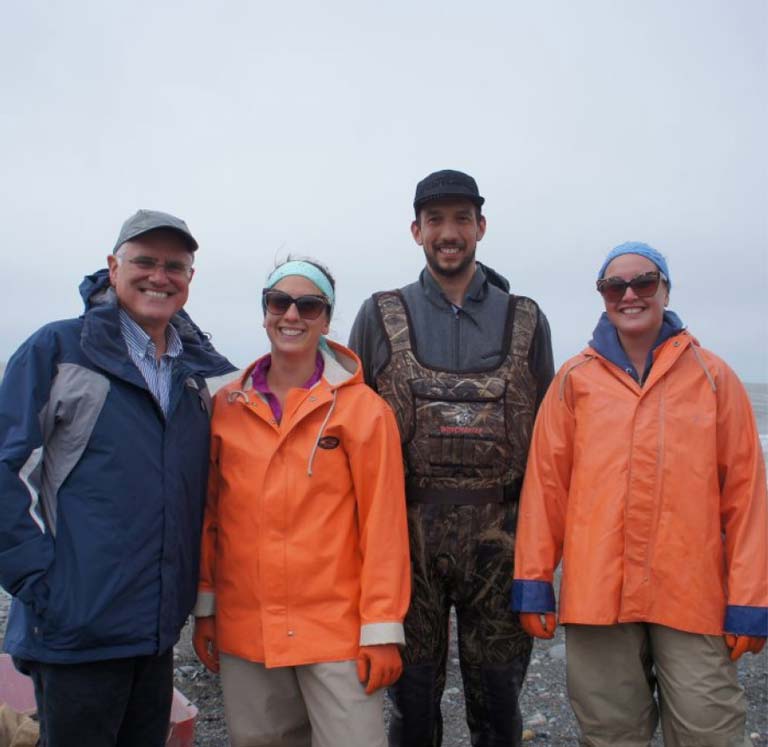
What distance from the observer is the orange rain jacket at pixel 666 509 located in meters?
3.39

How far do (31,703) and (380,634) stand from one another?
257cm

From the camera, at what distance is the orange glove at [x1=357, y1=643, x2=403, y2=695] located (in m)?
3.12

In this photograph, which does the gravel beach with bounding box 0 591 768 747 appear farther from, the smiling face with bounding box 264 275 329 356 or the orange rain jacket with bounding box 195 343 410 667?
the smiling face with bounding box 264 275 329 356

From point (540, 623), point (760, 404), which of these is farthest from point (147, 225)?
point (760, 404)

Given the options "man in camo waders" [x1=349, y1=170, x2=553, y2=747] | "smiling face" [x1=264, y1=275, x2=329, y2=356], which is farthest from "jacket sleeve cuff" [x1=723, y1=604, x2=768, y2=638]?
"smiling face" [x1=264, y1=275, x2=329, y2=356]

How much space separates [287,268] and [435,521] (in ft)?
5.06

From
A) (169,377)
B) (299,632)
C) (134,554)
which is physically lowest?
(299,632)

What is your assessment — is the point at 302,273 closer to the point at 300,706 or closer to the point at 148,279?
the point at 148,279

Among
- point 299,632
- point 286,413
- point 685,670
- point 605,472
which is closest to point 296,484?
point 286,413

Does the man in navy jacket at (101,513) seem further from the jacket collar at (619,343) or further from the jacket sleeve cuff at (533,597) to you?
the jacket collar at (619,343)

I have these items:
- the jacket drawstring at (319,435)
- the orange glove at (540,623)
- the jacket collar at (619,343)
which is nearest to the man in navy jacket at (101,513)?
the jacket drawstring at (319,435)

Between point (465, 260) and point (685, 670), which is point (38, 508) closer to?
point (465, 260)

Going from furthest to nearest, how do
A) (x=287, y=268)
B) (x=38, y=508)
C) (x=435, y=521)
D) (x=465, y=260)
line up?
1. (x=465, y=260)
2. (x=435, y=521)
3. (x=287, y=268)
4. (x=38, y=508)

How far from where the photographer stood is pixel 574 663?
361cm
